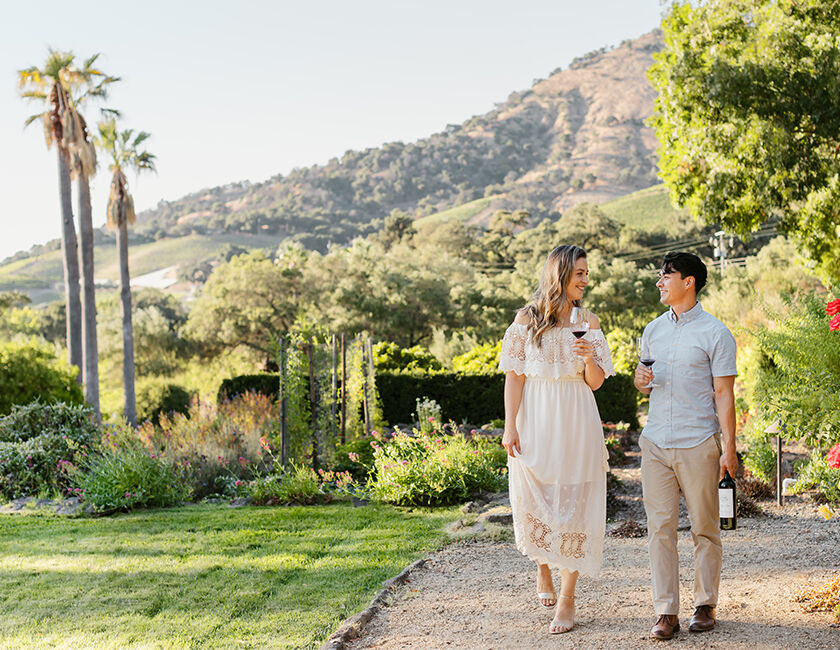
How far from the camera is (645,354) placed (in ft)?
11.5

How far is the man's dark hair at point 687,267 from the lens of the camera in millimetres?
3400

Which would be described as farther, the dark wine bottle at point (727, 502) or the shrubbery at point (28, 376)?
the shrubbery at point (28, 376)

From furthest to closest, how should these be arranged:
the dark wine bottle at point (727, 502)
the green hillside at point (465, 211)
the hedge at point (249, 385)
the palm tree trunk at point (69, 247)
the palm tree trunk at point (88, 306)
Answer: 1. the green hillside at point (465, 211)
2. the palm tree trunk at point (69, 247)
3. the palm tree trunk at point (88, 306)
4. the hedge at point (249, 385)
5. the dark wine bottle at point (727, 502)

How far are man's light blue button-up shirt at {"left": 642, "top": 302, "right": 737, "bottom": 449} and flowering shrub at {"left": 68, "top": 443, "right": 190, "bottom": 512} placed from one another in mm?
5717

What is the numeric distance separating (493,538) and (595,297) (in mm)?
21686

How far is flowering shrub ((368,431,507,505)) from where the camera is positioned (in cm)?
711

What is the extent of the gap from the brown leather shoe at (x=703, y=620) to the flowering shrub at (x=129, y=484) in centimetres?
569

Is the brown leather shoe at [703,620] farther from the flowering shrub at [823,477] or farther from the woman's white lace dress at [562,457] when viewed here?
the flowering shrub at [823,477]

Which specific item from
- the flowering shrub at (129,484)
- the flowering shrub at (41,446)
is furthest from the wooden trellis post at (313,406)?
the flowering shrub at (41,446)

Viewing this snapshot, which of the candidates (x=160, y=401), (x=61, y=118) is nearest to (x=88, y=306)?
(x=160, y=401)

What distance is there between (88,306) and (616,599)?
16299 mm

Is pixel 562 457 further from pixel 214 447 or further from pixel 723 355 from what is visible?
pixel 214 447

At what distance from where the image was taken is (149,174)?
1988cm

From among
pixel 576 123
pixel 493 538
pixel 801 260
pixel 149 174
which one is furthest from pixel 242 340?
pixel 576 123
